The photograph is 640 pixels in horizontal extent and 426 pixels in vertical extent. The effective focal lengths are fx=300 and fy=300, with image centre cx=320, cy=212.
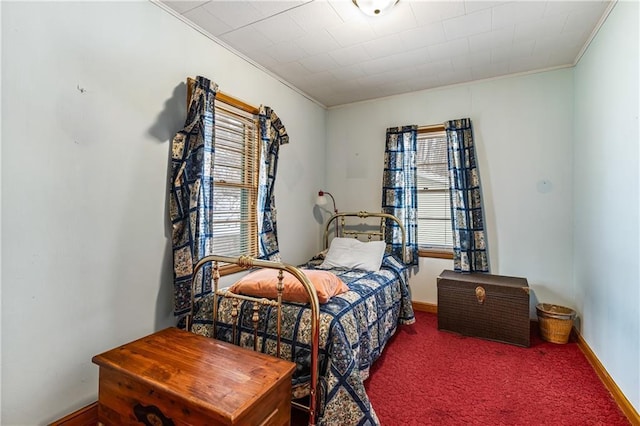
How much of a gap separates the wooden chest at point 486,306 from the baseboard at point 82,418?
2.77 m

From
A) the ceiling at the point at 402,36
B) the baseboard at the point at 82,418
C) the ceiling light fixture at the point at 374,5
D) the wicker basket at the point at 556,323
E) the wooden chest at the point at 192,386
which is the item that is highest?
the ceiling at the point at 402,36

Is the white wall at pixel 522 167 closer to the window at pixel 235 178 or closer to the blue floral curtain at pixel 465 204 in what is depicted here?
the blue floral curtain at pixel 465 204

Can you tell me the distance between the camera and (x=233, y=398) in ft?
3.78

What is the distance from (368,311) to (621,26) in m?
2.49

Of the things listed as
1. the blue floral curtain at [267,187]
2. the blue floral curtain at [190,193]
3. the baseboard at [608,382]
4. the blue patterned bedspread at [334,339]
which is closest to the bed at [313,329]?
the blue patterned bedspread at [334,339]

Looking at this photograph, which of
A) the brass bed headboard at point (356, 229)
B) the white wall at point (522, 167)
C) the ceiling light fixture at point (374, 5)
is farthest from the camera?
the brass bed headboard at point (356, 229)

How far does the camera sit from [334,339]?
1625 millimetres

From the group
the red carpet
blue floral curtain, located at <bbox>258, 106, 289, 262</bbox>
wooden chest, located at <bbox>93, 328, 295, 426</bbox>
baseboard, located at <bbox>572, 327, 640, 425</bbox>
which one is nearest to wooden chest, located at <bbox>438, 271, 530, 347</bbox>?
the red carpet

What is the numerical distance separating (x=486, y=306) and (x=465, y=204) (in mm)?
1029

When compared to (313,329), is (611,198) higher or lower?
higher

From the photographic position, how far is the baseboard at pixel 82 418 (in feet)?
5.14

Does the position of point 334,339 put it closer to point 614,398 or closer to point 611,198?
point 614,398

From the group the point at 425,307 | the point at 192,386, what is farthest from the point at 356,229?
the point at 192,386

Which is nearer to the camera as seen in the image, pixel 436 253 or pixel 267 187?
pixel 267 187
